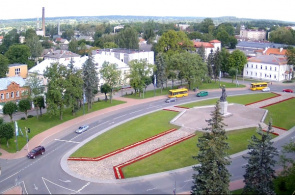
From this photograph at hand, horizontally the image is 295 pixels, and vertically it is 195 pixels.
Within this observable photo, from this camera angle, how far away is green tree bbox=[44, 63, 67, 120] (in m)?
46.6

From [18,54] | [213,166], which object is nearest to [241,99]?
[213,166]

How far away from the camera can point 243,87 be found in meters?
73.4

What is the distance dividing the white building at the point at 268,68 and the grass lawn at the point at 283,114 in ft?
67.5

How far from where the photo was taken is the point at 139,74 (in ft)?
210

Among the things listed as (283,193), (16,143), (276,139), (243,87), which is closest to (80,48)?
(243,87)

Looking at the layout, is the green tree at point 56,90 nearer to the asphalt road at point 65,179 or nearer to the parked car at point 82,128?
the parked car at point 82,128

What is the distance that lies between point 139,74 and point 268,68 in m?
34.7

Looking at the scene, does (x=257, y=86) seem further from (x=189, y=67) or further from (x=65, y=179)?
(x=65, y=179)

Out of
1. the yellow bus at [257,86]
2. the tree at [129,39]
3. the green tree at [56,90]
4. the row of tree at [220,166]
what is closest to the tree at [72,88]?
the green tree at [56,90]

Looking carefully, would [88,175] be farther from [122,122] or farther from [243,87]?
[243,87]

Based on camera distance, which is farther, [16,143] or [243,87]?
[243,87]

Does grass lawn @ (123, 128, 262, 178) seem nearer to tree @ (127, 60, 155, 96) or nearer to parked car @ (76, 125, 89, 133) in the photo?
parked car @ (76, 125, 89, 133)

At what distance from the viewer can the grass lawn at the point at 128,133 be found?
3803 centimetres

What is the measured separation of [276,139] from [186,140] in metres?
10.8
